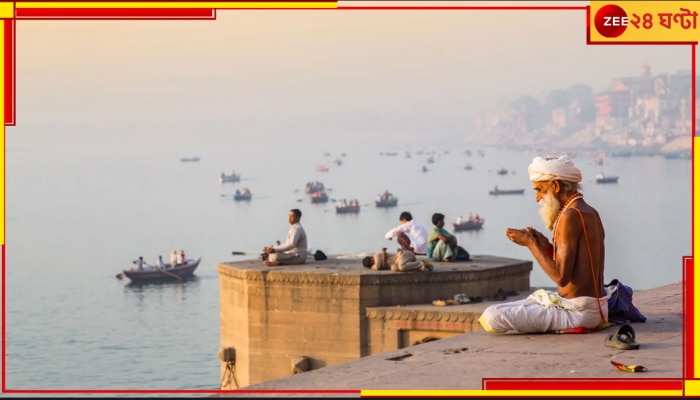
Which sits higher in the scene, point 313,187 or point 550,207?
point 313,187

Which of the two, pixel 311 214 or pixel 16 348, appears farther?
pixel 311 214

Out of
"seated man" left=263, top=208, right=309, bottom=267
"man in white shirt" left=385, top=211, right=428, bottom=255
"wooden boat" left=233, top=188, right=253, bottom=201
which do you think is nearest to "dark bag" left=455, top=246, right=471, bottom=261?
"man in white shirt" left=385, top=211, right=428, bottom=255

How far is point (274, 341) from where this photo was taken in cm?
1875

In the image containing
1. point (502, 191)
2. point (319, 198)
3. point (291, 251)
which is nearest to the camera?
point (291, 251)

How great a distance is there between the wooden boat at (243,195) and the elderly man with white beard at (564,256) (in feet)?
374

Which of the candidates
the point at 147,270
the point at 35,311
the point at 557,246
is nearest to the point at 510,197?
the point at 147,270

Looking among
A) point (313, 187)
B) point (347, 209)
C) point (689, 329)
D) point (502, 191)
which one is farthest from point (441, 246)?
point (502, 191)

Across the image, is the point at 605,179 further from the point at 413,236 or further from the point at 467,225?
the point at 413,236

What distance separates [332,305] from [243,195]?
4151 inches

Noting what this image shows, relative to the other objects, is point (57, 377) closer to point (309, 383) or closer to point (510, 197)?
point (309, 383)

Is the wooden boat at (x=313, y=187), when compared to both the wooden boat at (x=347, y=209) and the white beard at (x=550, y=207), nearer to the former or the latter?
the wooden boat at (x=347, y=209)

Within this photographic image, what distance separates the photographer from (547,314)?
8500 mm

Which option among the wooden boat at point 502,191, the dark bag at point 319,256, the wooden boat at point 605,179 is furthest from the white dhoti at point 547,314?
the wooden boat at point 605,179

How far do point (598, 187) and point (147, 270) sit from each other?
5581 cm
